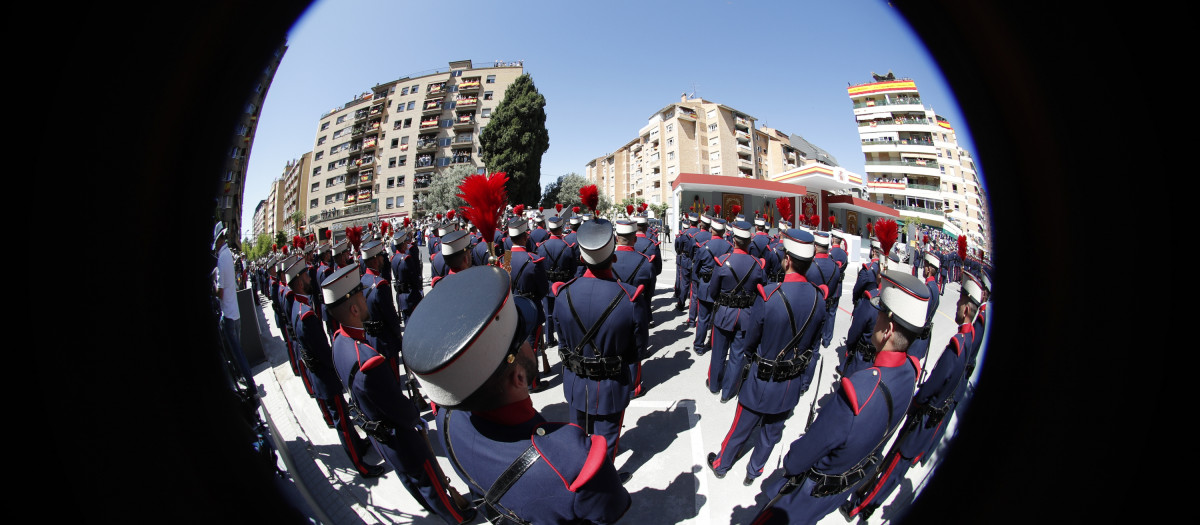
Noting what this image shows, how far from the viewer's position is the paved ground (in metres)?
1.49

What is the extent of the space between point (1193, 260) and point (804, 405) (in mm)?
4169

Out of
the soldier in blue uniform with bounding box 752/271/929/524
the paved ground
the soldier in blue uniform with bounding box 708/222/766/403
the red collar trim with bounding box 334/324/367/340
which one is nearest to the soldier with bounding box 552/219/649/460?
the paved ground

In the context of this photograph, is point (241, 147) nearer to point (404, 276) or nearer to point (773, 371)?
point (773, 371)

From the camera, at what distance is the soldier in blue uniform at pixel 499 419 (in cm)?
120

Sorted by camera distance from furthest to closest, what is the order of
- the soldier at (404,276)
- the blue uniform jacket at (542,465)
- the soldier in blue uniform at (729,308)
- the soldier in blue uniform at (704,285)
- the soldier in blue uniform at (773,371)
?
the soldier at (404,276) < the soldier in blue uniform at (704,285) < the soldier in blue uniform at (729,308) < the soldier in blue uniform at (773,371) < the blue uniform jacket at (542,465)

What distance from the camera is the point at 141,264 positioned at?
2.96 feet

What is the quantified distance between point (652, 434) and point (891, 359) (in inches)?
97.8

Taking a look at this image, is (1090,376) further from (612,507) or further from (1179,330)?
(612,507)

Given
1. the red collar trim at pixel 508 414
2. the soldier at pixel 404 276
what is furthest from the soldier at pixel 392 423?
the soldier at pixel 404 276

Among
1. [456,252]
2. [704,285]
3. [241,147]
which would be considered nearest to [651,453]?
[456,252]

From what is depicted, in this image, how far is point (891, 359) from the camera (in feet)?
6.31

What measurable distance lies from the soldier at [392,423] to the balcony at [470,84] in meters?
1.81

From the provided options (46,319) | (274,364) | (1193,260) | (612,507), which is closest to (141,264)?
(46,319)

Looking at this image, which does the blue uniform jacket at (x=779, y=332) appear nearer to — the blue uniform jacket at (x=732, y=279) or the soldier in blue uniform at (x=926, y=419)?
the soldier in blue uniform at (x=926, y=419)
